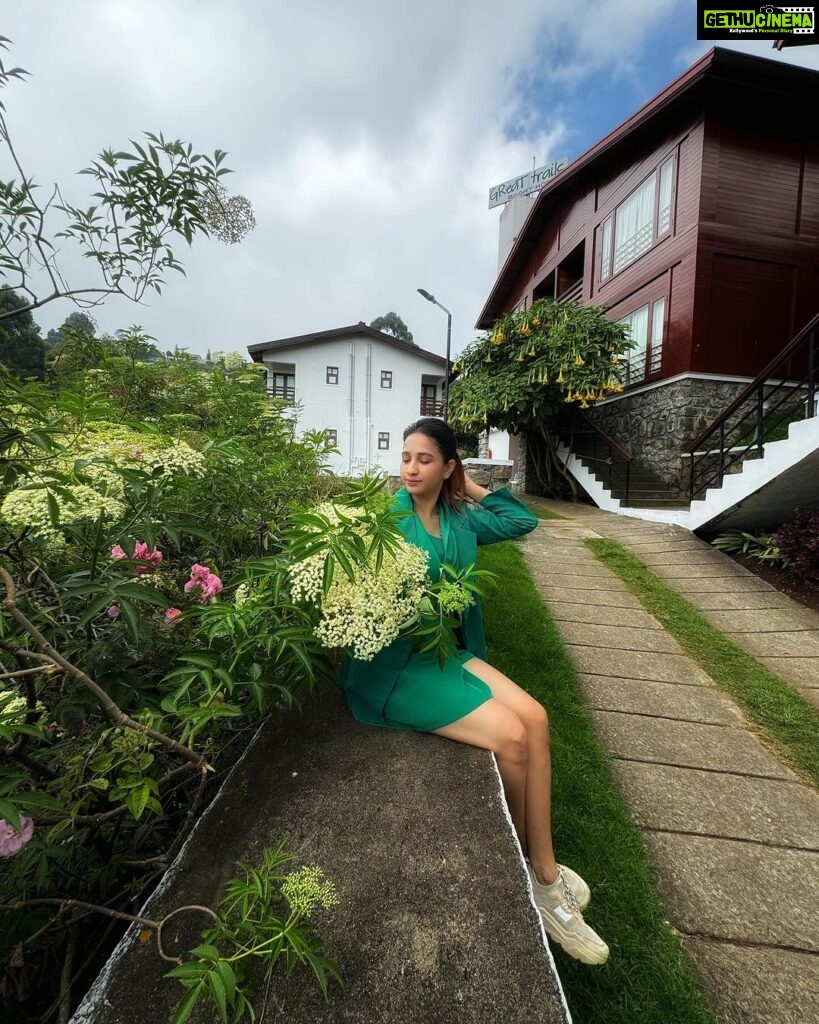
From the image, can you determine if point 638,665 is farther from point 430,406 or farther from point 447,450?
point 430,406

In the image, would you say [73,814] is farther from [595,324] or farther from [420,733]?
[595,324]

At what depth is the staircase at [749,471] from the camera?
5.07m

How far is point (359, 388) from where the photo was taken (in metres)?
24.2

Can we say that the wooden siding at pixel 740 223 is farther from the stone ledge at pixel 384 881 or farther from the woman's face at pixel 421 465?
the stone ledge at pixel 384 881

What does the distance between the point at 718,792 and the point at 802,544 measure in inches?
161

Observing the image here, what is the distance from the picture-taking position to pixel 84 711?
109cm

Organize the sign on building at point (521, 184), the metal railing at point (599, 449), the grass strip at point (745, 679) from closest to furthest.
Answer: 1. the grass strip at point (745, 679)
2. the metal railing at point (599, 449)
3. the sign on building at point (521, 184)

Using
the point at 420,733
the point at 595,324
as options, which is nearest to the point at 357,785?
the point at 420,733

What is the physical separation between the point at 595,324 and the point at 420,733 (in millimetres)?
9941

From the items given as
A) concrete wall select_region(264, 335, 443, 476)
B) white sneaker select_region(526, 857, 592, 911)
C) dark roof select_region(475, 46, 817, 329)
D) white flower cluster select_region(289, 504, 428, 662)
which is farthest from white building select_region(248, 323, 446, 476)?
white flower cluster select_region(289, 504, 428, 662)

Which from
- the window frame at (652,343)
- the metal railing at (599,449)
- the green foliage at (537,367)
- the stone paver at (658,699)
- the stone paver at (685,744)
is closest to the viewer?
the stone paver at (685,744)

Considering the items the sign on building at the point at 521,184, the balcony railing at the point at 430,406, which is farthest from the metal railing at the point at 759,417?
the sign on building at the point at 521,184

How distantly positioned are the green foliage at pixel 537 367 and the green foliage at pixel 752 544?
4.16 meters

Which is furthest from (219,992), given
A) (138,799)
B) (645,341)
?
(645,341)
